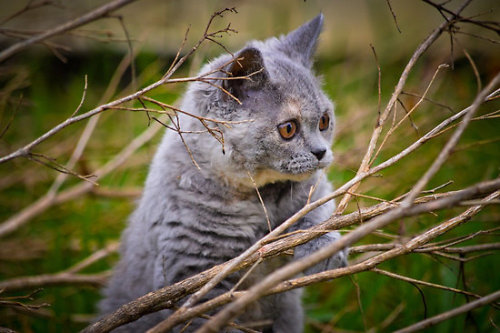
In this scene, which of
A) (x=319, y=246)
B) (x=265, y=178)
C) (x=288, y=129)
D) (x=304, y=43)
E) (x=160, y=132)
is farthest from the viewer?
(x=160, y=132)

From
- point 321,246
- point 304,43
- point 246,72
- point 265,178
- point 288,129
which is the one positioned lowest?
point 321,246

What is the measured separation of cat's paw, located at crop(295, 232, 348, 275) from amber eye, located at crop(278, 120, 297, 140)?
0.43 meters

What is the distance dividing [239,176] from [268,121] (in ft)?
0.86

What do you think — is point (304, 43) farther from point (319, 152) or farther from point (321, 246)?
point (321, 246)

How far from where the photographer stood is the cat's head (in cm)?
183

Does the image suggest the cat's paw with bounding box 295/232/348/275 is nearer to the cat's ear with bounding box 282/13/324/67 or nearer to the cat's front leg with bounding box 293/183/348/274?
the cat's front leg with bounding box 293/183/348/274

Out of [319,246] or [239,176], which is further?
[239,176]

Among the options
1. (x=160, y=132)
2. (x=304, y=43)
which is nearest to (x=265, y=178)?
(x=304, y=43)

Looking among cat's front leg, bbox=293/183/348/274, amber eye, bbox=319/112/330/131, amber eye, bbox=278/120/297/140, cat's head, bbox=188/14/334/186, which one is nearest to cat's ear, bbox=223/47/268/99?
cat's head, bbox=188/14/334/186

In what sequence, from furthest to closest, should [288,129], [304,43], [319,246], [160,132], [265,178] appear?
[160,132] < [304,43] < [265,178] < [288,129] < [319,246]

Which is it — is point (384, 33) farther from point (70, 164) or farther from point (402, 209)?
point (402, 209)

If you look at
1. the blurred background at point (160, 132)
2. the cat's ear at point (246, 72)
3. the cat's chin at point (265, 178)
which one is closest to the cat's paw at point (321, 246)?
the blurred background at point (160, 132)

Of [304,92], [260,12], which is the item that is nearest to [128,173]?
[304,92]

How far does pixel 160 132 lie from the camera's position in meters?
3.53
